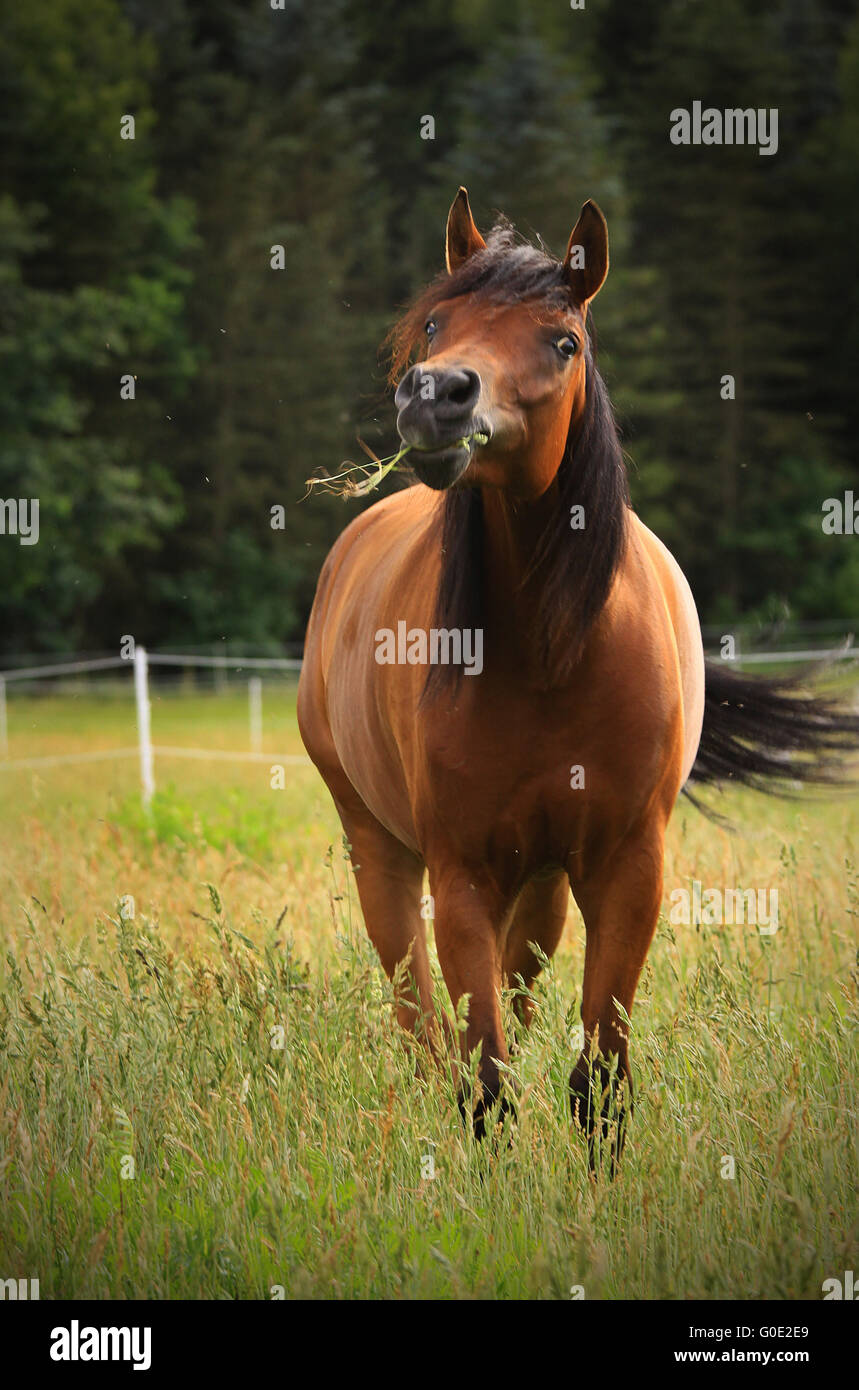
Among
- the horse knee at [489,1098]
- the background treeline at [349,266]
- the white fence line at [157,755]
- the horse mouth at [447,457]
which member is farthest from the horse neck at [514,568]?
the background treeline at [349,266]

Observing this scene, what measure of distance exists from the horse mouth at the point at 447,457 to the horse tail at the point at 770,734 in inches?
104

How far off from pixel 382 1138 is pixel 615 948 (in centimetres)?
80

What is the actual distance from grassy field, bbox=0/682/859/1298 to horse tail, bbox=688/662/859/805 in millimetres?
430

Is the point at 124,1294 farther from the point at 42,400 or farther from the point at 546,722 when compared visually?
the point at 42,400

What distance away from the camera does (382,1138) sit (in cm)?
348

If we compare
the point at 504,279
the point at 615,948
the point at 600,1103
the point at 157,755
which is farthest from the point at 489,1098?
the point at 157,755

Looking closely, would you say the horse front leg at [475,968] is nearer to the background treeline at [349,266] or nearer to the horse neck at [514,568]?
Result: the horse neck at [514,568]

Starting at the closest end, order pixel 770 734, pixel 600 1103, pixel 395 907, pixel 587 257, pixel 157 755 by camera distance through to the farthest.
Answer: pixel 587 257
pixel 600 1103
pixel 395 907
pixel 770 734
pixel 157 755

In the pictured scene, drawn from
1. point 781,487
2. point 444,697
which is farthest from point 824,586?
point 444,697

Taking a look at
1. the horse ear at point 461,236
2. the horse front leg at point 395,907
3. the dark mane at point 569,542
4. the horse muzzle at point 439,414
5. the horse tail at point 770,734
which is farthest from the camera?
the horse tail at point 770,734

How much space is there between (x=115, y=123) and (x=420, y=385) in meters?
26.7

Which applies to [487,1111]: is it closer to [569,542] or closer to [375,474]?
[569,542]

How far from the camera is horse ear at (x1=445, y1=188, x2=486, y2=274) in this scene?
3562 millimetres

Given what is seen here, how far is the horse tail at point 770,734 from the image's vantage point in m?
5.38
